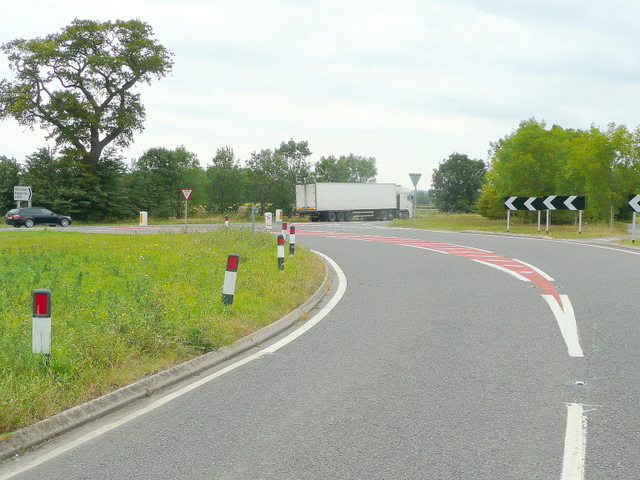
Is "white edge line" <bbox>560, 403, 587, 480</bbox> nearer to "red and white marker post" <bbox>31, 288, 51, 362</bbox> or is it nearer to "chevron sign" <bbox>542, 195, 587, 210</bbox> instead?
"red and white marker post" <bbox>31, 288, 51, 362</bbox>

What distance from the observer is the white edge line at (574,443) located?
3.76 metres

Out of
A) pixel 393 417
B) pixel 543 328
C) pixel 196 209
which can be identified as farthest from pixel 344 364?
pixel 196 209

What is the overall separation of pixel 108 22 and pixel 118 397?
48.4 metres

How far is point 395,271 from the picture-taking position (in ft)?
47.8

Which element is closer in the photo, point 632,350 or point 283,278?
point 632,350

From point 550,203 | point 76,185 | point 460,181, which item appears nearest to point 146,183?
point 76,185

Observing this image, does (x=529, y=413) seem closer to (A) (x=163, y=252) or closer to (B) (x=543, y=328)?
(B) (x=543, y=328)

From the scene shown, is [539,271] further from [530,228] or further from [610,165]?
[610,165]

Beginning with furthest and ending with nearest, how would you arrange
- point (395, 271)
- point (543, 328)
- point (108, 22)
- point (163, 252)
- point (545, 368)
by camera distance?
point (108, 22) → point (163, 252) → point (395, 271) → point (543, 328) → point (545, 368)

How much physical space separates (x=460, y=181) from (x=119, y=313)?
95966 millimetres

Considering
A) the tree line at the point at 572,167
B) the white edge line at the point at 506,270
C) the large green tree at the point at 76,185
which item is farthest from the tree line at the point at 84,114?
the white edge line at the point at 506,270

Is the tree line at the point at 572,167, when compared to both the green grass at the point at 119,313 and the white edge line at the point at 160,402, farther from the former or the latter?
the white edge line at the point at 160,402

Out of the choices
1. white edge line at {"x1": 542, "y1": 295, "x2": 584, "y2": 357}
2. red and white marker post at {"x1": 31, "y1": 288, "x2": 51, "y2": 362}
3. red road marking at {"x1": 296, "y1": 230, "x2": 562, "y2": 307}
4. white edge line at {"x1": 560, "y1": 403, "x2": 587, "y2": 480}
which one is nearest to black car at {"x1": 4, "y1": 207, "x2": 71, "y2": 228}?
red road marking at {"x1": 296, "y1": 230, "x2": 562, "y2": 307}

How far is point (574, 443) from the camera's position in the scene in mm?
4191
